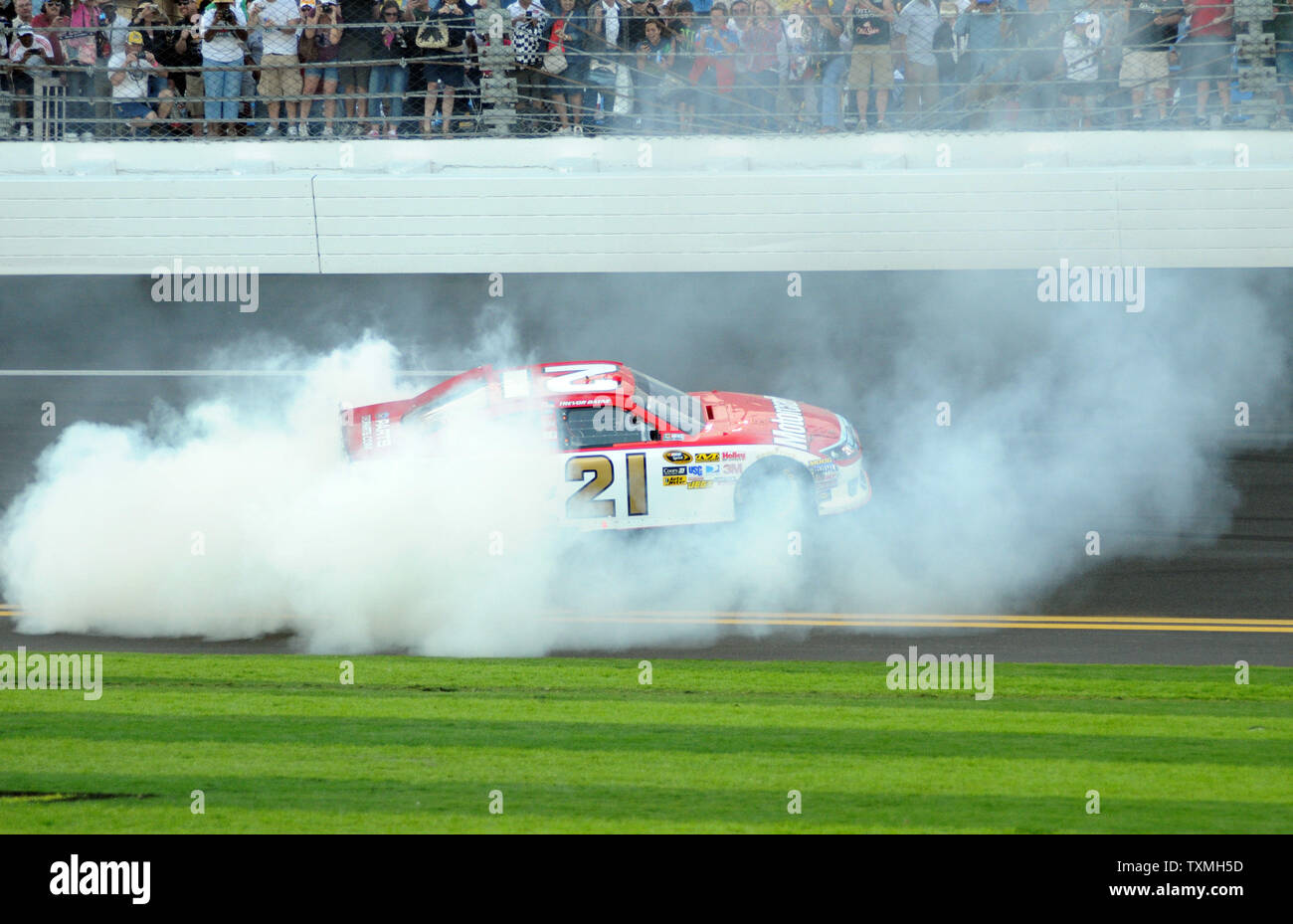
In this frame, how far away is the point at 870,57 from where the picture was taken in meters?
15.4

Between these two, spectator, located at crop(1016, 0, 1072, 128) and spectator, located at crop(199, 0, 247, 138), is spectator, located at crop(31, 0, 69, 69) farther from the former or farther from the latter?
spectator, located at crop(1016, 0, 1072, 128)

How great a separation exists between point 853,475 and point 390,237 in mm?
6700

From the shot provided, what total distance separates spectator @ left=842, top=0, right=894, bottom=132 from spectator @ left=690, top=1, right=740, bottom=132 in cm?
102

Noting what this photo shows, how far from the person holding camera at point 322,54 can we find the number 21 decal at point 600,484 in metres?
7.36

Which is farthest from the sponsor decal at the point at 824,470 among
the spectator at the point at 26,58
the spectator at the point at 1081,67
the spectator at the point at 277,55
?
the spectator at the point at 26,58

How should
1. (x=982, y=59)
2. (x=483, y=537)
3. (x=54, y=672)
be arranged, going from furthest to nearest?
(x=982, y=59), (x=483, y=537), (x=54, y=672)

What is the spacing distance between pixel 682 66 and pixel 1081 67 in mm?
4097

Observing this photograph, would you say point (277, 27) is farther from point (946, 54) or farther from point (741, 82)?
point (946, 54)

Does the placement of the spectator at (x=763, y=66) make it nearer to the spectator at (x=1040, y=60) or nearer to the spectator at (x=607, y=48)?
the spectator at (x=607, y=48)

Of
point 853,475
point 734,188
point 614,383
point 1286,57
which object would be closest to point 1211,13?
point 1286,57

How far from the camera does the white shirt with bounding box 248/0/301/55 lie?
15734 mm

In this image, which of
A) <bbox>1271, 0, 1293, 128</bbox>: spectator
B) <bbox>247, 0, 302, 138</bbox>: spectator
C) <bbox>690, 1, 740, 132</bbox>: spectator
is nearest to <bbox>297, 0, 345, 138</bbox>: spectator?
<bbox>247, 0, 302, 138</bbox>: spectator

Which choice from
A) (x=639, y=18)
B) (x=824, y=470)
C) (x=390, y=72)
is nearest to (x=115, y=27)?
(x=390, y=72)

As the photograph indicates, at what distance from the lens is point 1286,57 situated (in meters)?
14.8
